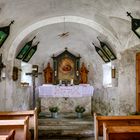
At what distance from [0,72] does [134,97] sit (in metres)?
4.54

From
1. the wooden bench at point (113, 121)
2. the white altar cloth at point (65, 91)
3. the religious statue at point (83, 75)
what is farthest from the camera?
the religious statue at point (83, 75)

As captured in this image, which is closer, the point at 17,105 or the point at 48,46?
the point at 17,105

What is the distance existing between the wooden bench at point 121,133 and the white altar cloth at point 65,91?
27.7 ft

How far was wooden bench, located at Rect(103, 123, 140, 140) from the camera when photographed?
3.87m

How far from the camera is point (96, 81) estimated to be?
13.6 m

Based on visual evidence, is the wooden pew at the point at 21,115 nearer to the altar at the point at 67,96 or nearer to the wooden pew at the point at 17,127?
the wooden pew at the point at 17,127

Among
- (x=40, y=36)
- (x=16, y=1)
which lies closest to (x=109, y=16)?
(x=16, y=1)

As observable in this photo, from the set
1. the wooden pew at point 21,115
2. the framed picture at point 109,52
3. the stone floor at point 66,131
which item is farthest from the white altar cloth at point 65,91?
the wooden pew at point 21,115

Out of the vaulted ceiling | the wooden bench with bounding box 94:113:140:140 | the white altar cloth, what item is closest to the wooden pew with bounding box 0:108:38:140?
the wooden bench with bounding box 94:113:140:140

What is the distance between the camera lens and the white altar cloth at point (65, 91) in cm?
1249

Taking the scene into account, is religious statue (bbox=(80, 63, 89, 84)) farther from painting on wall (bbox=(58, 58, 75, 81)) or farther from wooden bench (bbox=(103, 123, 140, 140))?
wooden bench (bbox=(103, 123, 140, 140))

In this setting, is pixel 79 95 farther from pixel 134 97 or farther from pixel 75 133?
pixel 75 133

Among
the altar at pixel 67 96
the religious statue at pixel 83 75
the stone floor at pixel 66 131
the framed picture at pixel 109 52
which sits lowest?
the stone floor at pixel 66 131

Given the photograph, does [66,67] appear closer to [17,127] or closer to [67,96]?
[67,96]
